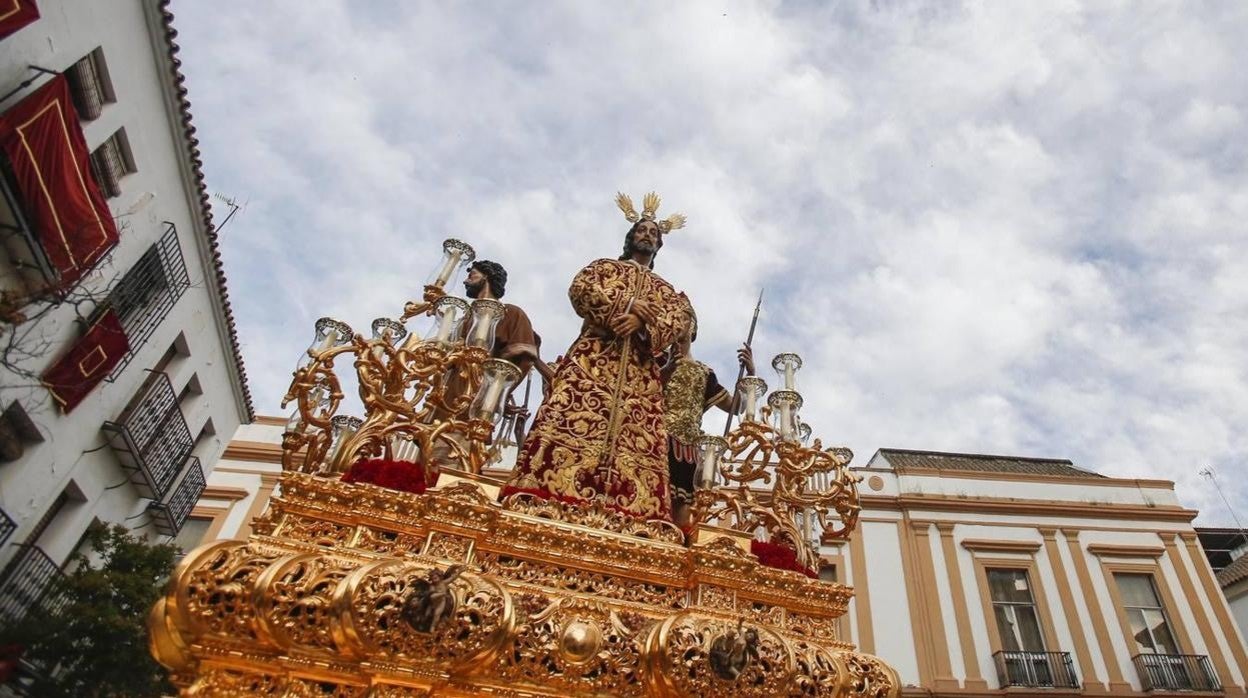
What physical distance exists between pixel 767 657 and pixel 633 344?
1857 mm

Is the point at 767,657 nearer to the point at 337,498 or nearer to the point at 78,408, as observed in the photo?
the point at 337,498

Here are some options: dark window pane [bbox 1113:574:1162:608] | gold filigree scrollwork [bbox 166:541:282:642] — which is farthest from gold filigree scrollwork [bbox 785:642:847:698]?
dark window pane [bbox 1113:574:1162:608]

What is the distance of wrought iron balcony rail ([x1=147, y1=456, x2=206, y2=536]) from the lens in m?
10.3

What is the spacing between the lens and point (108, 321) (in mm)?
8547

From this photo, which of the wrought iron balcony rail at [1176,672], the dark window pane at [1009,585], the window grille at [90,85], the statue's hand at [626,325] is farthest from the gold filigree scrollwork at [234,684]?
the wrought iron balcony rail at [1176,672]

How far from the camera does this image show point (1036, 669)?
11.2 metres

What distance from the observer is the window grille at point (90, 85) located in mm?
7930

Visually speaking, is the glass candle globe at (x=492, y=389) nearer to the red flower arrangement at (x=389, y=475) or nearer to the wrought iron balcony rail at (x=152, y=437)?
the red flower arrangement at (x=389, y=475)

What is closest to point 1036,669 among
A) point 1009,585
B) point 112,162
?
point 1009,585

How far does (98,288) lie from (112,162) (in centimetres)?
161

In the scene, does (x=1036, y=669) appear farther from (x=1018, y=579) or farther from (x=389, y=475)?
(x=389, y=475)

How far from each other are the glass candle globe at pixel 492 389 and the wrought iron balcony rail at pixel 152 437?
28.2ft

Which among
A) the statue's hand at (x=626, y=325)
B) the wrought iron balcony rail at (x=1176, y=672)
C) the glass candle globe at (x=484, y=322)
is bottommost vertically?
the glass candle globe at (x=484, y=322)

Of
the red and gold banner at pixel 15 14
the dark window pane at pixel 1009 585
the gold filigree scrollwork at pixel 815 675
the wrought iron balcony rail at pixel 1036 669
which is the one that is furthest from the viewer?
the dark window pane at pixel 1009 585
